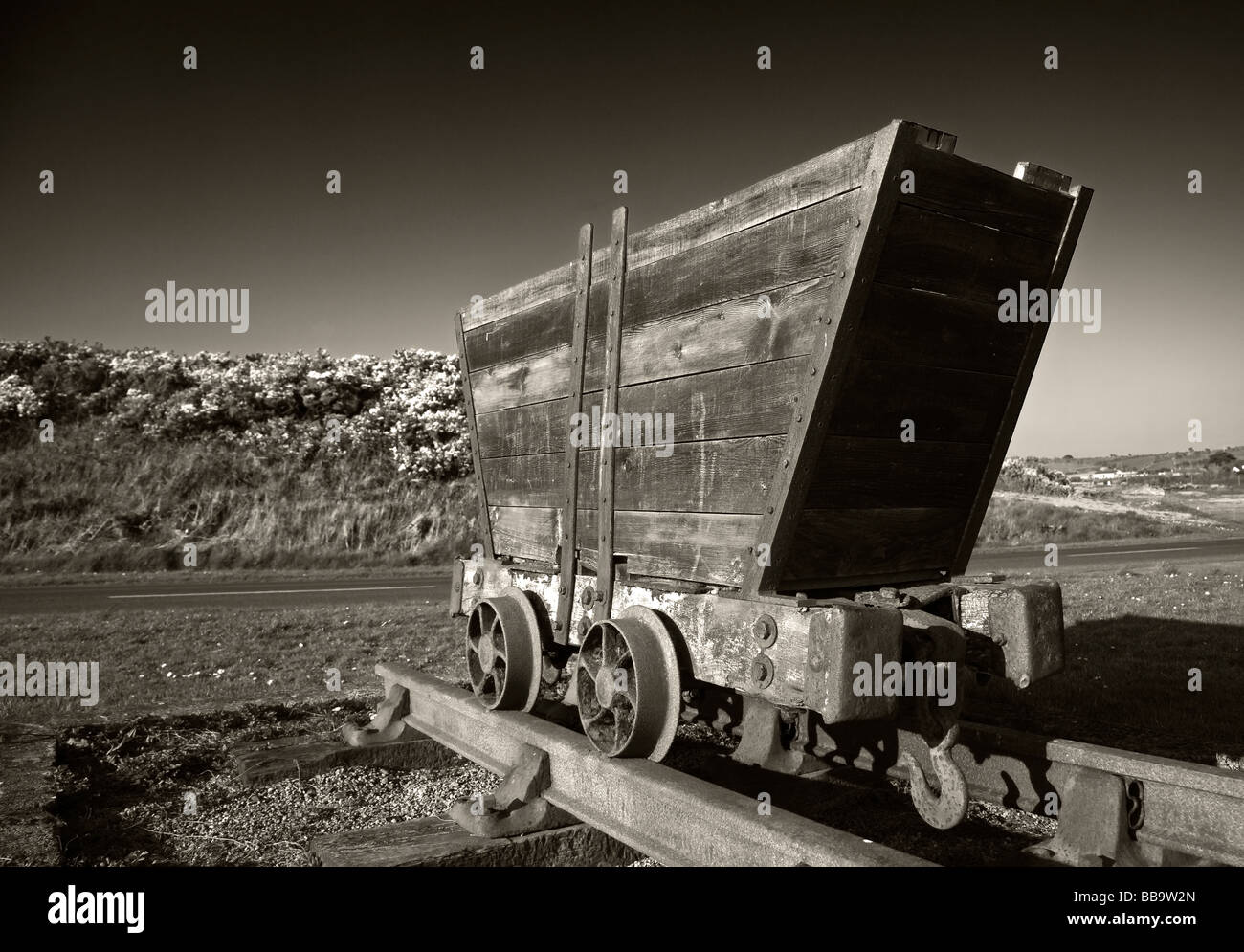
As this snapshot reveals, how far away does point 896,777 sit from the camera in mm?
3740

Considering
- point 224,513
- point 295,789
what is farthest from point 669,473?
point 224,513

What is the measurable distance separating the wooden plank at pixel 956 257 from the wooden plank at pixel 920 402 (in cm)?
29

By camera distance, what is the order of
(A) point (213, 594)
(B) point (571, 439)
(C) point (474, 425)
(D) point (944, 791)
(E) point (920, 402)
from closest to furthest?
(D) point (944, 791), (E) point (920, 402), (B) point (571, 439), (C) point (474, 425), (A) point (213, 594)

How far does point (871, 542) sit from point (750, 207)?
132cm

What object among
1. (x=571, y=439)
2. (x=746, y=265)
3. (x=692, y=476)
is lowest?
(x=692, y=476)

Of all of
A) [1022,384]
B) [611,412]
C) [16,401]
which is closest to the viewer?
[1022,384]

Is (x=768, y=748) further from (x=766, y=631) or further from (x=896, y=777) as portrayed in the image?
(x=766, y=631)

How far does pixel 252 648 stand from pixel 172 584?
6757 mm

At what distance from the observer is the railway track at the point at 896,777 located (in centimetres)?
237

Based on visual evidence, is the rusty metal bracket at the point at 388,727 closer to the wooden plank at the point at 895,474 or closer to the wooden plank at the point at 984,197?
the wooden plank at the point at 895,474

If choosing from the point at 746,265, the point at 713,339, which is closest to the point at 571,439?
the point at 713,339

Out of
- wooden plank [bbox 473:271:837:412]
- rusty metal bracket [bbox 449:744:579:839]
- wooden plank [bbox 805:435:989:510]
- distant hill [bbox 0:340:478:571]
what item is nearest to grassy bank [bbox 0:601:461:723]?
rusty metal bracket [bbox 449:744:579:839]

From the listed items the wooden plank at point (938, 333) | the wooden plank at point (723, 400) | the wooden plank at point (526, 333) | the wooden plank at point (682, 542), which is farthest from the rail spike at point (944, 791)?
the wooden plank at point (526, 333)
